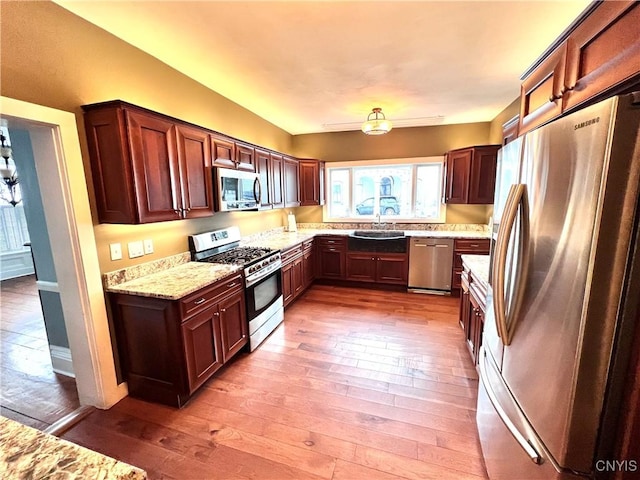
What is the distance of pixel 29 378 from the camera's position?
235 cm

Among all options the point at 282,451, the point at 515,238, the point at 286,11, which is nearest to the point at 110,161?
the point at 286,11

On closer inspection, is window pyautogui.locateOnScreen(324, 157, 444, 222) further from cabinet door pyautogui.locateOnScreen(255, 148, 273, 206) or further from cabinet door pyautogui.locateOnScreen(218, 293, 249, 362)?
cabinet door pyautogui.locateOnScreen(218, 293, 249, 362)

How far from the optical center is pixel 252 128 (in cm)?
381

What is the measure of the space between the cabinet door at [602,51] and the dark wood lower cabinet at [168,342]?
2.38 m

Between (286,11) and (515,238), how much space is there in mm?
1864

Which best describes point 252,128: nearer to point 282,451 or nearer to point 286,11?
point 286,11

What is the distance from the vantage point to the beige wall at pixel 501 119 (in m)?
3.38

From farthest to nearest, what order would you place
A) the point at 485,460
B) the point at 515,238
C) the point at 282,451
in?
the point at 282,451
the point at 485,460
the point at 515,238

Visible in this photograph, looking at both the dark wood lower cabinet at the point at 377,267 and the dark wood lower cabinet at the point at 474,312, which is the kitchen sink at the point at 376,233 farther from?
the dark wood lower cabinet at the point at 474,312

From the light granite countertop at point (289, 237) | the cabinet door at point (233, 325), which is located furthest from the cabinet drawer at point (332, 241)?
the cabinet door at point (233, 325)

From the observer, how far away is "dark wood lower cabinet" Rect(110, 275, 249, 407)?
75.5 inches

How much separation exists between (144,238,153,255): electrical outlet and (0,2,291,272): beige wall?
0.04 meters

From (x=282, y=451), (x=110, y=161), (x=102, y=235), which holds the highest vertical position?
(x=110, y=161)

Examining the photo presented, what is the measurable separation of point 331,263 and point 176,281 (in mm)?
2861
